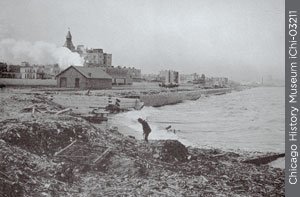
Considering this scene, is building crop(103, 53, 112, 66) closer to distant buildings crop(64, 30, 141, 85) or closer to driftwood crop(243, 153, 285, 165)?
distant buildings crop(64, 30, 141, 85)

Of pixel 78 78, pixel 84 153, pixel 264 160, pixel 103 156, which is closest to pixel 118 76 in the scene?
pixel 78 78

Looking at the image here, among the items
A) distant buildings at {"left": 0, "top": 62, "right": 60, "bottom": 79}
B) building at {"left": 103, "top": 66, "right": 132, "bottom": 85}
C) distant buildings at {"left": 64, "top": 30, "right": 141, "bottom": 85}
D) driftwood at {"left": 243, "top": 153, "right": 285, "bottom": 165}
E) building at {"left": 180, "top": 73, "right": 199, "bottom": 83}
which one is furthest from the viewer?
→ building at {"left": 180, "top": 73, "right": 199, "bottom": 83}

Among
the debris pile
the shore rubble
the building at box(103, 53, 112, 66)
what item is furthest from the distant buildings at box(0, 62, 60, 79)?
the building at box(103, 53, 112, 66)

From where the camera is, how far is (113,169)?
7.46 meters

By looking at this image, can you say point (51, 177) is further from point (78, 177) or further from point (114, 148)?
point (114, 148)

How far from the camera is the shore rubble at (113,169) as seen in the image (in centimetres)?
620

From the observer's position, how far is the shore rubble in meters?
6.20

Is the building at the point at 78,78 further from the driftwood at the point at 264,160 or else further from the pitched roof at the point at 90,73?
the driftwood at the point at 264,160

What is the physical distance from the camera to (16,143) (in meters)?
7.74

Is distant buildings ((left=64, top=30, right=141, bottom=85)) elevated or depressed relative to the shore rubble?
elevated

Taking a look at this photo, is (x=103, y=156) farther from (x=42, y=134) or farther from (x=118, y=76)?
(x=118, y=76)
